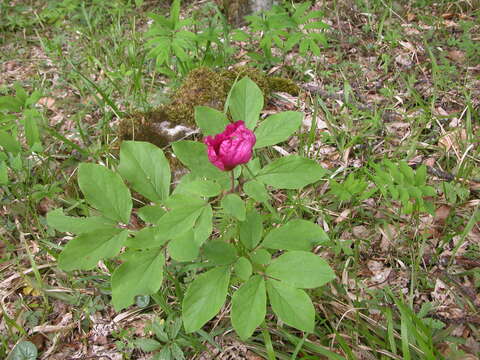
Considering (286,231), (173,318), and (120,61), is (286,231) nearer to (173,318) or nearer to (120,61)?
(173,318)

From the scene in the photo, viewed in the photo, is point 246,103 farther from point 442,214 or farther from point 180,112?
point 442,214

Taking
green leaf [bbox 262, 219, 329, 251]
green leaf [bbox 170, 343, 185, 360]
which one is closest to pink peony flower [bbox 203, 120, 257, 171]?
green leaf [bbox 262, 219, 329, 251]

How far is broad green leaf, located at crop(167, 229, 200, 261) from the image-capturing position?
4.26 ft

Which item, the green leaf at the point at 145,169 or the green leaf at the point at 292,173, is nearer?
the green leaf at the point at 292,173

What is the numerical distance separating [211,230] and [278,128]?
45 centimetres

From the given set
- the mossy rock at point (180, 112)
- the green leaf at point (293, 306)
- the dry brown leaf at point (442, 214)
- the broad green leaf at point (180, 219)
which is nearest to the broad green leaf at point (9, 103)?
the mossy rock at point (180, 112)

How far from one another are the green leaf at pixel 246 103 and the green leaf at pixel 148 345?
3.26ft

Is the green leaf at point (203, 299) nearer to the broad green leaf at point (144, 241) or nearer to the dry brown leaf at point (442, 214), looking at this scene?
the broad green leaf at point (144, 241)

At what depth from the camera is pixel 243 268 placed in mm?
1332

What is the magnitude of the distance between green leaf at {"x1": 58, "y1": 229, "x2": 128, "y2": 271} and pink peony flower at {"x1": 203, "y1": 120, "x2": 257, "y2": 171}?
447 mm

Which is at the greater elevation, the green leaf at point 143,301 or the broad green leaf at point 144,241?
the broad green leaf at point 144,241

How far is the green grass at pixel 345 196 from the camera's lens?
169 centimetres

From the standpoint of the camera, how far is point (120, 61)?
11.0 ft

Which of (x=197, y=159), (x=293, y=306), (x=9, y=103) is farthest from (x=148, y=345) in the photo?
(x=9, y=103)
